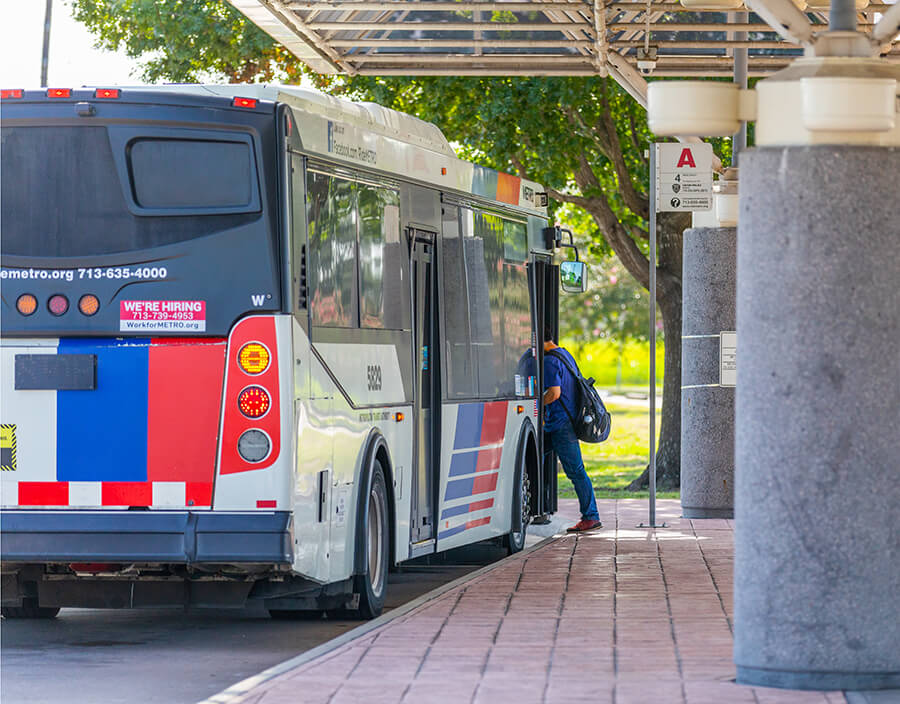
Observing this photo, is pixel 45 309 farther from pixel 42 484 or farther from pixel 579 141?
pixel 579 141

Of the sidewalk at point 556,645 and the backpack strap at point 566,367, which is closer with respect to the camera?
the sidewalk at point 556,645

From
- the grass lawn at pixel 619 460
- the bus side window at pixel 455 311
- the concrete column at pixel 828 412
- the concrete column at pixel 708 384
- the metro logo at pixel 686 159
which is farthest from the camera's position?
the grass lawn at pixel 619 460

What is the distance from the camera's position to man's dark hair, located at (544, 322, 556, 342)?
16.7 meters

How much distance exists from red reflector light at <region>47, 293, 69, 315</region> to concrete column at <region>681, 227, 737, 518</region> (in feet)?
31.2

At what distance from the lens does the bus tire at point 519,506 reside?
50.2 ft

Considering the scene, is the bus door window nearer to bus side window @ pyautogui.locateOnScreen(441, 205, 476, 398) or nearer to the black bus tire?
bus side window @ pyautogui.locateOnScreen(441, 205, 476, 398)

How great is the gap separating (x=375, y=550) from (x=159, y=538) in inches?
82.7

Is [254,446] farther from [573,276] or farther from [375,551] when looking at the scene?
[573,276]

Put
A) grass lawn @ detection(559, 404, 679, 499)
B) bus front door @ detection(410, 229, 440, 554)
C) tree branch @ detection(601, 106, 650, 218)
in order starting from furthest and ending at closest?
grass lawn @ detection(559, 404, 679, 499)
tree branch @ detection(601, 106, 650, 218)
bus front door @ detection(410, 229, 440, 554)

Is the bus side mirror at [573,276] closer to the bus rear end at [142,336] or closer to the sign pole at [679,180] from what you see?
the sign pole at [679,180]

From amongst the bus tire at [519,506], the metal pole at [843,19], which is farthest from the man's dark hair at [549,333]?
the metal pole at [843,19]

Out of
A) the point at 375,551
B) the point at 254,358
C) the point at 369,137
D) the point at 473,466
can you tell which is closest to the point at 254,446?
the point at 254,358

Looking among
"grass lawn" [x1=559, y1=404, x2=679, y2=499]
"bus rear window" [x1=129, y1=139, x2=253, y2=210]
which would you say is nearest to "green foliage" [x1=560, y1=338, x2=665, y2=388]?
"grass lawn" [x1=559, y1=404, x2=679, y2=499]

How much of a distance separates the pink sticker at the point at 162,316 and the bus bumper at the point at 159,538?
963 millimetres
